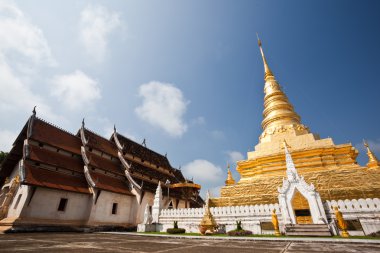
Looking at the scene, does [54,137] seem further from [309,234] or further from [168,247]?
[309,234]

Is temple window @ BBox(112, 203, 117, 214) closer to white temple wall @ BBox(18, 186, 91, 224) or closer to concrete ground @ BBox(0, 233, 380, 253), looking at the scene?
white temple wall @ BBox(18, 186, 91, 224)

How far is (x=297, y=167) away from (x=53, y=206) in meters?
16.8

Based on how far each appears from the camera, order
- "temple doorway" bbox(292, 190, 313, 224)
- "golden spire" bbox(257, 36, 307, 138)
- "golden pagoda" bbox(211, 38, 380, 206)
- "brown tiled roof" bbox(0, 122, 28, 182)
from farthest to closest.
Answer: "golden spire" bbox(257, 36, 307, 138)
"brown tiled roof" bbox(0, 122, 28, 182)
"golden pagoda" bbox(211, 38, 380, 206)
"temple doorway" bbox(292, 190, 313, 224)

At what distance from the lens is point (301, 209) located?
9812mm

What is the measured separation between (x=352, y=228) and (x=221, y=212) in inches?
229

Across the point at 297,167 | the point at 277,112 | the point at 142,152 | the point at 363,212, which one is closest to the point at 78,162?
the point at 142,152

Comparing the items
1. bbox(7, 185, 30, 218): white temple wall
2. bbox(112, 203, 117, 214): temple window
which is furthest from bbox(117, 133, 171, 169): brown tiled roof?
bbox(7, 185, 30, 218): white temple wall

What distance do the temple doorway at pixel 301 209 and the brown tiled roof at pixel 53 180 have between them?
46.6ft

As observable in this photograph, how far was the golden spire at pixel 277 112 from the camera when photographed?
690 inches

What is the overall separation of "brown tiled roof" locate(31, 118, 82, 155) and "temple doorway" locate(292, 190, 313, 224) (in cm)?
1702

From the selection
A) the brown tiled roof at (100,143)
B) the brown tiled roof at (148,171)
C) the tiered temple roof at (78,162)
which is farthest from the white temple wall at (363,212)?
the brown tiled roof at (100,143)

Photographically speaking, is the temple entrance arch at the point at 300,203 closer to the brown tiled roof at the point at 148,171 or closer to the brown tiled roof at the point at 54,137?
the brown tiled roof at the point at 148,171

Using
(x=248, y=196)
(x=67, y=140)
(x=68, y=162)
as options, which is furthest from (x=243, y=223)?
(x=67, y=140)

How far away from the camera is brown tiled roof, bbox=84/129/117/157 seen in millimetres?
19350
